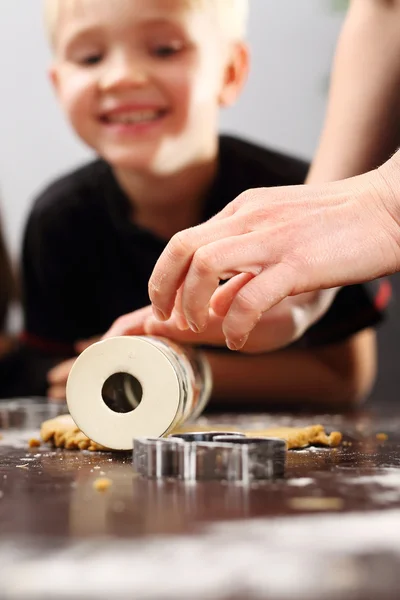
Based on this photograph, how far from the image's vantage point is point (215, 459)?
29.8 inches

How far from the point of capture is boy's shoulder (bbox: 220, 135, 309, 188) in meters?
2.27

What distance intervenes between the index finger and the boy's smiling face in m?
1.45

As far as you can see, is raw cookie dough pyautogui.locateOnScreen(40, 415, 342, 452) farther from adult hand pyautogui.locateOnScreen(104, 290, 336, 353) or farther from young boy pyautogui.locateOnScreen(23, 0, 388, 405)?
young boy pyautogui.locateOnScreen(23, 0, 388, 405)

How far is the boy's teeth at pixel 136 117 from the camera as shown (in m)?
2.27

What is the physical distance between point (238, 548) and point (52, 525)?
0.16 metres

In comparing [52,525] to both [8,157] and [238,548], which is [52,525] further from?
[8,157]

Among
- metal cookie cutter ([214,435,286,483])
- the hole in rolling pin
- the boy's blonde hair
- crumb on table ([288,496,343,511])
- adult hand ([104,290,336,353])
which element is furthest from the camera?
the boy's blonde hair

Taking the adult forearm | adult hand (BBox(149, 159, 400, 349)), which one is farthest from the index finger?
the adult forearm

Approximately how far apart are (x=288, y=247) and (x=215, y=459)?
0.27 meters

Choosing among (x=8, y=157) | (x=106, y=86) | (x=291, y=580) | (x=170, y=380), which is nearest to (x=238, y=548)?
(x=291, y=580)

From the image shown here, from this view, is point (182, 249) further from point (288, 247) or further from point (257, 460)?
point (257, 460)

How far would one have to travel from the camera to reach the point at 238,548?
1.68ft

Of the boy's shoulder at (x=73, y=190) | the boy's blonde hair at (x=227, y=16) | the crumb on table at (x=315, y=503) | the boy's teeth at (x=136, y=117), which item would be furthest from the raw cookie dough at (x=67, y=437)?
the boy's blonde hair at (x=227, y=16)

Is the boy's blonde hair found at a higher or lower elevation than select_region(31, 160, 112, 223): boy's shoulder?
higher
